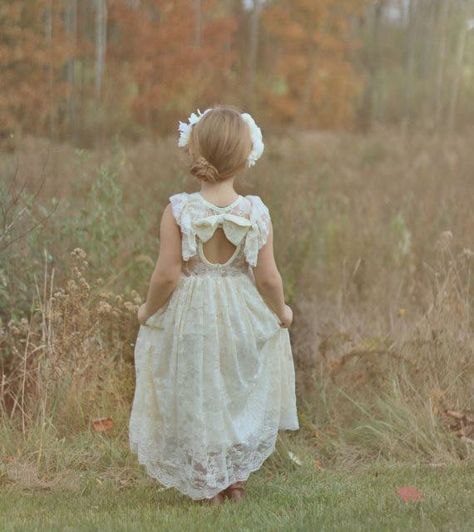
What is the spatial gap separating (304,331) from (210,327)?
2558 millimetres

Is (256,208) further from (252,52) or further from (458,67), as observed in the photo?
(458,67)

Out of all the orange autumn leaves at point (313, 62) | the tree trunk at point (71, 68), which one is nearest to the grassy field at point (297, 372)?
the tree trunk at point (71, 68)

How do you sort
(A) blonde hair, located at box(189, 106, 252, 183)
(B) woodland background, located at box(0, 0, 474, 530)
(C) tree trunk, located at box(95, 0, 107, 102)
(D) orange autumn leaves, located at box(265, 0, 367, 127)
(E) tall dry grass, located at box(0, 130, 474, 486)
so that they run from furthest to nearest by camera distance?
(D) orange autumn leaves, located at box(265, 0, 367, 127) < (C) tree trunk, located at box(95, 0, 107, 102) < (E) tall dry grass, located at box(0, 130, 474, 486) < (B) woodland background, located at box(0, 0, 474, 530) < (A) blonde hair, located at box(189, 106, 252, 183)

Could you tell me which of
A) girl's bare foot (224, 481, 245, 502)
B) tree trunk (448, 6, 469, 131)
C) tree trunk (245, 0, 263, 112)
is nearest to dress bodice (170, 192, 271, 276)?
girl's bare foot (224, 481, 245, 502)

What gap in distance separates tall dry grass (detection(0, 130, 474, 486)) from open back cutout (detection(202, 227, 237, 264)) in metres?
1.10

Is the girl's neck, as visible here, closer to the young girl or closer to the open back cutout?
the young girl

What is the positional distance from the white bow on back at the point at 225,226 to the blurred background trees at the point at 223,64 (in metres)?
7.25

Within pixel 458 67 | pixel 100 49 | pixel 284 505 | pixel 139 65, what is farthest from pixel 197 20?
pixel 284 505

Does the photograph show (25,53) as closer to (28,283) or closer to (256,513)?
(28,283)

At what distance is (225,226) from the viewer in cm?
422

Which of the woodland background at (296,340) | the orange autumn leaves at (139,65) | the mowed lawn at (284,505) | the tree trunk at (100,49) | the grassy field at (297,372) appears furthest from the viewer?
the tree trunk at (100,49)

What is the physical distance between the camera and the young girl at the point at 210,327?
420cm

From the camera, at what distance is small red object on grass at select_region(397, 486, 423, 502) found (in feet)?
14.2

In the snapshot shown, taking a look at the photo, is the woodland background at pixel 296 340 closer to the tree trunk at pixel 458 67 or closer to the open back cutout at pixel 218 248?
the open back cutout at pixel 218 248
